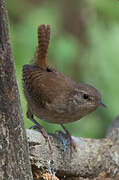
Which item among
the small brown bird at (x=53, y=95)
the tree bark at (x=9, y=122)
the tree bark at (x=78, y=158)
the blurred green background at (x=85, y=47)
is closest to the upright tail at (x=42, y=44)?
the small brown bird at (x=53, y=95)

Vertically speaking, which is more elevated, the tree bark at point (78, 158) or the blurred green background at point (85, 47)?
the blurred green background at point (85, 47)

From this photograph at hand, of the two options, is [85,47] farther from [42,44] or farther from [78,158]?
[78,158]

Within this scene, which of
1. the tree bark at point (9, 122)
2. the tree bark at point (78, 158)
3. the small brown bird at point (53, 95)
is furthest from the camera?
the small brown bird at point (53, 95)

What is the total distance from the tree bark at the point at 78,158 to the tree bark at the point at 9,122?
60 centimetres

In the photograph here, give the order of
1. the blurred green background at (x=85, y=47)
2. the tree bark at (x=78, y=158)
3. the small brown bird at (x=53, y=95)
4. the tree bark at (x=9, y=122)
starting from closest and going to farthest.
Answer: the tree bark at (x=9, y=122), the tree bark at (x=78, y=158), the small brown bird at (x=53, y=95), the blurred green background at (x=85, y=47)

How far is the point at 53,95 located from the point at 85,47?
2.77 meters

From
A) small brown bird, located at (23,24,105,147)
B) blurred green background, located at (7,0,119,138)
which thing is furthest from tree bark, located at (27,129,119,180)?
blurred green background, located at (7,0,119,138)

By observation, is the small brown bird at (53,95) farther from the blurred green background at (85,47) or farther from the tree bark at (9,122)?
the blurred green background at (85,47)

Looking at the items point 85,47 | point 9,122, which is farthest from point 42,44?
point 85,47

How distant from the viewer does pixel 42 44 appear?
3.86 meters

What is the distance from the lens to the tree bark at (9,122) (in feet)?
7.27

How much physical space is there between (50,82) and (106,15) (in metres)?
2.36

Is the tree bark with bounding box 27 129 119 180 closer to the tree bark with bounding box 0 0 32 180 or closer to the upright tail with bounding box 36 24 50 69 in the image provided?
the tree bark with bounding box 0 0 32 180

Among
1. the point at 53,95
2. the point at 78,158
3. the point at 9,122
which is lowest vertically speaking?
the point at 78,158
